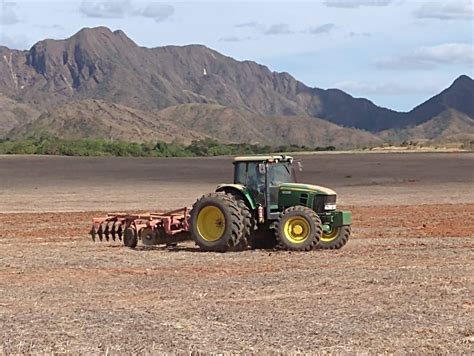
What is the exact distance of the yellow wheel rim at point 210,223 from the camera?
17844mm

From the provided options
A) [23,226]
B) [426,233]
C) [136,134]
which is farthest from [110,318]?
[136,134]

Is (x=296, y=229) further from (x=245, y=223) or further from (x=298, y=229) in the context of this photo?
(x=245, y=223)

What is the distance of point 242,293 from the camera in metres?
12.8

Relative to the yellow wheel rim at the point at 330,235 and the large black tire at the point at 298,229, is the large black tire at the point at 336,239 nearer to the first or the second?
the yellow wheel rim at the point at 330,235

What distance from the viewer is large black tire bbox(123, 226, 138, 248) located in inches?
741

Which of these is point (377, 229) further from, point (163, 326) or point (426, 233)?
point (163, 326)

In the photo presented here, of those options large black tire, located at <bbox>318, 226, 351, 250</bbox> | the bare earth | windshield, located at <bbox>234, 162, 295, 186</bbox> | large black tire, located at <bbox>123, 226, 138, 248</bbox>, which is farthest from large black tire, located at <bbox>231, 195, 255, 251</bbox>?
large black tire, located at <bbox>123, 226, 138, 248</bbox>

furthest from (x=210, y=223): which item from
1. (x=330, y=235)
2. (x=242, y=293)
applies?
(x=242, y=293)

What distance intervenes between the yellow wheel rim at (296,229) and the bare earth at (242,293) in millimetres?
422

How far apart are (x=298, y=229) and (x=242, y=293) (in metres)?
4.93

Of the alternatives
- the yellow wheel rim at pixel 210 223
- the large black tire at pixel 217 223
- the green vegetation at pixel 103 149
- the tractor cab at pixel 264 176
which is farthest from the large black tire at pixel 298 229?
the green vegetation at pixel 103 149

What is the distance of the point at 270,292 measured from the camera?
42.4 feet

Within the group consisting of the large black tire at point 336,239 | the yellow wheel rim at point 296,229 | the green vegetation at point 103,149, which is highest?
the green vegetation at point 103,149

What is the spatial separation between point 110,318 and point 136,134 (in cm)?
13416
